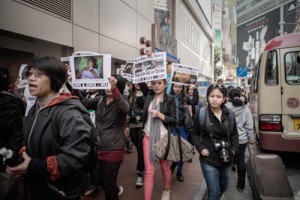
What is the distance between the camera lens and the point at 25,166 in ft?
5.50

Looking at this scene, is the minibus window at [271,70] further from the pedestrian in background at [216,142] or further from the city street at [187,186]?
the pedestrian in background at [216,142]

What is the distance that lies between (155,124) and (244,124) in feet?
5.85

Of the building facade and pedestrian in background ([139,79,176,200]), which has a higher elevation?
the building facade

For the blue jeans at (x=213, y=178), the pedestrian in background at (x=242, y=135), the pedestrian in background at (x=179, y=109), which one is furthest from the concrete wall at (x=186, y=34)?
the blue jeans at (x=213, y=178)

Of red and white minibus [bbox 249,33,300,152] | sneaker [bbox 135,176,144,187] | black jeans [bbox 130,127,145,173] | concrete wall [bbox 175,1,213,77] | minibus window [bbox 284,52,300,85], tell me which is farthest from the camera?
concrete wall [bbox 175,1,213,77]

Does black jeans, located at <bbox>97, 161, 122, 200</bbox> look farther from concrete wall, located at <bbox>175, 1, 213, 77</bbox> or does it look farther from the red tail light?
concrete wall, located at <bbox>175, 1, 213, 77</bbox>

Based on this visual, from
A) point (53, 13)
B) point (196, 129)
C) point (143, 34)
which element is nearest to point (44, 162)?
point (196, 129)

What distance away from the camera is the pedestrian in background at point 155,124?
3625 mm

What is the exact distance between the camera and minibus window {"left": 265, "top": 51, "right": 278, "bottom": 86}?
5.72 metres

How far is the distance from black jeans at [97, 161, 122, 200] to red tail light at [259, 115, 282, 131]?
3.51m

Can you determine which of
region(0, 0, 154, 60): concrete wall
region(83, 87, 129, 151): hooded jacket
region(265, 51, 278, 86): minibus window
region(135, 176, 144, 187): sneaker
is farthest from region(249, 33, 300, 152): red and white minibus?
region(0, 0, 154, 60): concrete wall

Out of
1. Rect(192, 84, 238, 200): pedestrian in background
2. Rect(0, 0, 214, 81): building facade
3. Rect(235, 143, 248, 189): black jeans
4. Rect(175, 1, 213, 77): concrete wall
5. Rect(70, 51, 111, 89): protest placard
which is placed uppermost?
Rect(175, 1, 213, 77): concrete wall

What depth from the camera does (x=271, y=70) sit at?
581cm

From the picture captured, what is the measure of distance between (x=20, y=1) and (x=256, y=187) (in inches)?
226
